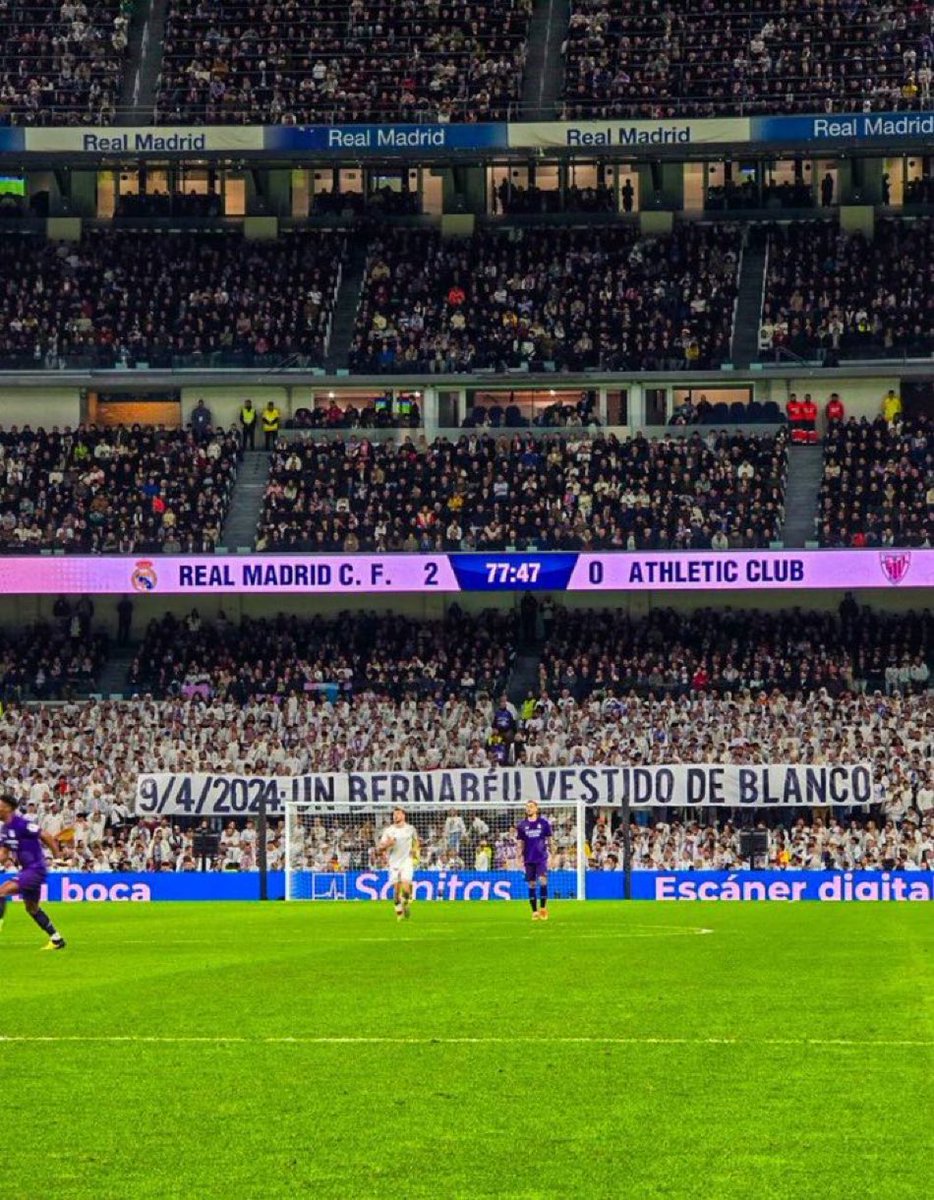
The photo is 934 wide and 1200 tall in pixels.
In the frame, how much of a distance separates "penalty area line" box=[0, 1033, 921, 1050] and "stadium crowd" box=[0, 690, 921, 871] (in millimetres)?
31130

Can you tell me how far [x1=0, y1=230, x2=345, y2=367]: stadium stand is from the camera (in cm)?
6688

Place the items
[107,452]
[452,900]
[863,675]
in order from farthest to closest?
[107,452] → [863,675] → [452,900]

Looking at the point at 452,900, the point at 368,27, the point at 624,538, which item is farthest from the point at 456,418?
the point at 452,900

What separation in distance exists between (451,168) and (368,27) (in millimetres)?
5210

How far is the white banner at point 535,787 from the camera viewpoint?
5084 cm

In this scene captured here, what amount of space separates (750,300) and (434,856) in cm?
2573

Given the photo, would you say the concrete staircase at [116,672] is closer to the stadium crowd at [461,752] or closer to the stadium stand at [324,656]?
the stadium stand at [324,656]

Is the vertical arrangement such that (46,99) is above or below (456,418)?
above

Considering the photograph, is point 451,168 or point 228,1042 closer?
point 228,1042

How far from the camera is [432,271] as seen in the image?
69188 millimetres

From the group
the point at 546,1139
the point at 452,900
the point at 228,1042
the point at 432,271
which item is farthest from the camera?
the point at 432,271

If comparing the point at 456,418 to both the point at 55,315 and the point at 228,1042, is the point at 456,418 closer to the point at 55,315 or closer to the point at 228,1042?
the point at 55,315

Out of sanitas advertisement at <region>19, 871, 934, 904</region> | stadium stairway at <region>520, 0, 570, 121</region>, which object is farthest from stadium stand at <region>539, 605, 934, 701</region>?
stadium stairway at <region>520, 0, 570, 121</region>

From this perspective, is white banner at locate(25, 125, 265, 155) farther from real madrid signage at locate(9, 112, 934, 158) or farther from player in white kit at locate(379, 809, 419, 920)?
player in white kit at locate(379, 809, 419, 920)
